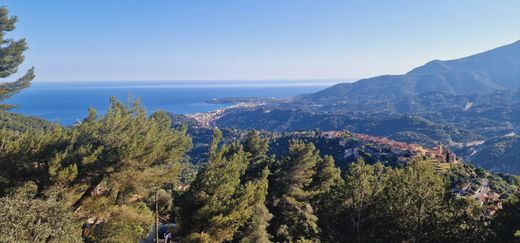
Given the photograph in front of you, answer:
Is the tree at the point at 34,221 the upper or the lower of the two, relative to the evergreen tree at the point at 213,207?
upper

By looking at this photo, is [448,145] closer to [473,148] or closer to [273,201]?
[473,148]

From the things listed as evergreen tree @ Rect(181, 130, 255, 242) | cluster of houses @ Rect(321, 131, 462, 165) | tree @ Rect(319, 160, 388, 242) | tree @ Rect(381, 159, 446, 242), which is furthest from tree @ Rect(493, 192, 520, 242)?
cluster of houses @ Rect(321, 131, 462, 165)

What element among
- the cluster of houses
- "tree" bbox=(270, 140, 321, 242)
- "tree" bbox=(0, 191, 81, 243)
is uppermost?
"tree" bbox=(0, 191, 81, 243)

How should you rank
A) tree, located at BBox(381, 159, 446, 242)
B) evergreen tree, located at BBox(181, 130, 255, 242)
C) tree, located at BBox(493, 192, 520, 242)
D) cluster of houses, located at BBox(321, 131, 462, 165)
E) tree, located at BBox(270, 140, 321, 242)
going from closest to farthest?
1. tree, located at BBox(493, 192, 520, 242)
2. tree, located at BBox(381, 159, 446, 242)
3. evergreen tree, located at BBox(181, 130, 255, 242)
4. tree, located at BBox(270, 140, 321, 242)
5. cluster of houses, located at BBox(321, 131, 462, 165)

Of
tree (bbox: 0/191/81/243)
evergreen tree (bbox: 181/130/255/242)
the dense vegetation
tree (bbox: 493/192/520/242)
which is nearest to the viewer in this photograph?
tree (bbox: 0/191/81/243)

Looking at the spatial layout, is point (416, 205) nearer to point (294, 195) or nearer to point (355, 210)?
point (355, 210)

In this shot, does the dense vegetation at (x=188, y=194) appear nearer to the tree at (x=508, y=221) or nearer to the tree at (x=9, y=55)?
the tree at (x=508, y=221)

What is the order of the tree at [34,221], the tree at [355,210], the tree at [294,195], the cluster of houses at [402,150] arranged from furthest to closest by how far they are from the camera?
the cluster of houses at [402,150], the tree at [294,195], the tree at [355,210], the tree at [34,221]

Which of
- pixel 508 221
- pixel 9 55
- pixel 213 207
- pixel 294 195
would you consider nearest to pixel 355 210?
pixel 508 221

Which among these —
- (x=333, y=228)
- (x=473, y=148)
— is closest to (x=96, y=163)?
(x=333, y=228)

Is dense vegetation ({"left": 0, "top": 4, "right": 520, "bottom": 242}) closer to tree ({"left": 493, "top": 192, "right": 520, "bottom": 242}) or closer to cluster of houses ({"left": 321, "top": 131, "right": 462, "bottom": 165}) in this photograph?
tree ({"left": 493, "top": 192, "right": 520, "bottom": 242})

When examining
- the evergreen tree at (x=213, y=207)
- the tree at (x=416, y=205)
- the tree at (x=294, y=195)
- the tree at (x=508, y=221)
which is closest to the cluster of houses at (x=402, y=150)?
the tree at (x=294, y=195)
